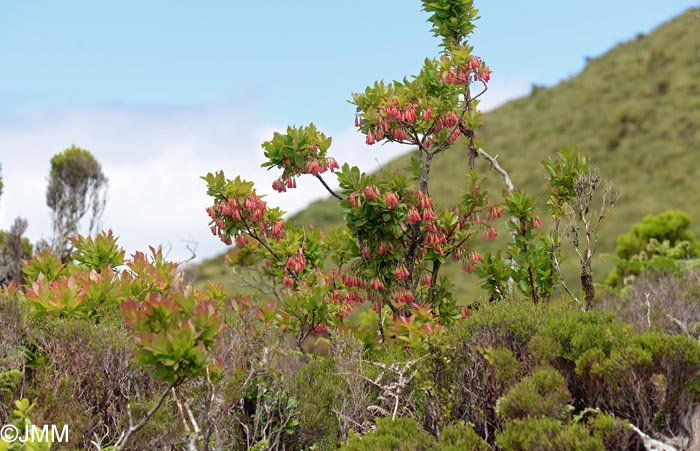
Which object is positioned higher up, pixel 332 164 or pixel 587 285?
pixel 332 164

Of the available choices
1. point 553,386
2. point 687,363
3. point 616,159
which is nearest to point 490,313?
point 553,386

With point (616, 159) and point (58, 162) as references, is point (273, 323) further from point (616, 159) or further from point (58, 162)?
point (616, 159)

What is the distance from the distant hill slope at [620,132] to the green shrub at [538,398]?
64.0ft

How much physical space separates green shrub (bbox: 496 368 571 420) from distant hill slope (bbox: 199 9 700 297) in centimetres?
1949

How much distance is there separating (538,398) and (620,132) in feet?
106

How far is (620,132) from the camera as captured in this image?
34531 mm

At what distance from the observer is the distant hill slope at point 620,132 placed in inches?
1135

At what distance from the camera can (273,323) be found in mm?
7324

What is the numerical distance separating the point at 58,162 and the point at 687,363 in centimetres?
1519

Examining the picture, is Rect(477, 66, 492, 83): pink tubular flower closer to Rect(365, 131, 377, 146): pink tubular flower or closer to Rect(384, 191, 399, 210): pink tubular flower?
Rect(365, 131, 377, 146): pink tubular flower

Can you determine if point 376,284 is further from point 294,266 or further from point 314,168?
point 314,168

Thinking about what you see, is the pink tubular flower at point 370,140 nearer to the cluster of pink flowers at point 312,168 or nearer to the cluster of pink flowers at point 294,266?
the cluster of pink flowers at point 312,168

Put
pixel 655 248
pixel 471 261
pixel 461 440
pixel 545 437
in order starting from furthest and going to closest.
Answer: pixel 655 248 → pixel 471 261 → pixel 461 440 → pixel 545 437

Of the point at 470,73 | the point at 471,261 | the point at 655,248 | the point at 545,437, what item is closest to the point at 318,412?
the point at 545,437
